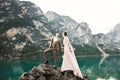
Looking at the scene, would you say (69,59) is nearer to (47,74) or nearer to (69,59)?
(69,59)

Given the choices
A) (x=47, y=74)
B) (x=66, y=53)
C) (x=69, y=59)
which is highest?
(x=66, y=53)

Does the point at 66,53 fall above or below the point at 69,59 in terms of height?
above

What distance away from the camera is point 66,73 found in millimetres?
18656

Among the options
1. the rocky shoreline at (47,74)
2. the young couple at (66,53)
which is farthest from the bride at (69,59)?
the rocky shoreline at (47,74)

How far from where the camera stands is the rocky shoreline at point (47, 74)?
18.3 meters

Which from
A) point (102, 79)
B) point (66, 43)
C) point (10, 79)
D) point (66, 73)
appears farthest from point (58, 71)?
point (10, 79)

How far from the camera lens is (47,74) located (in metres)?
18.6

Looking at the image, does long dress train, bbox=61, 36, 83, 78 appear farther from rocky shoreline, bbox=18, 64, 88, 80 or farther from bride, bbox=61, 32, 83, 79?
rocky shoreline, bbox=18, 64, 88, 80

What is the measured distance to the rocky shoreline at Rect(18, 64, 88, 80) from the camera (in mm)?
18266

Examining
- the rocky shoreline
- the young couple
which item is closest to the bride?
the young couple

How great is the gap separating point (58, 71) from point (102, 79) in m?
49.1

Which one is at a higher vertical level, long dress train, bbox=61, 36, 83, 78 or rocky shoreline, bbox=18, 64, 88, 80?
long dress train, bbox=61, 36, 83, 78

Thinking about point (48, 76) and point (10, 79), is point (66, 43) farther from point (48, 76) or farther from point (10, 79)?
point (10, 79)

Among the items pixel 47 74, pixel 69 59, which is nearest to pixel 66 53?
pixel 69 59
